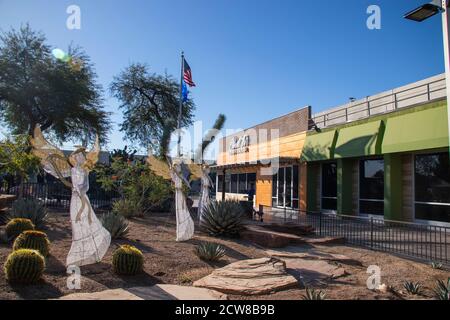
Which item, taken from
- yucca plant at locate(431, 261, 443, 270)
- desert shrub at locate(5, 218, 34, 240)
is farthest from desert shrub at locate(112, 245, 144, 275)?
yucca plant at locate(431, 261, 443, 270)

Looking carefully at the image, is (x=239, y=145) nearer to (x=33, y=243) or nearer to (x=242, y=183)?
(x=242, y=183)

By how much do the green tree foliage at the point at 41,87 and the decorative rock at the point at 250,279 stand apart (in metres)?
20.3

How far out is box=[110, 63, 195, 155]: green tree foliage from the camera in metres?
29.8

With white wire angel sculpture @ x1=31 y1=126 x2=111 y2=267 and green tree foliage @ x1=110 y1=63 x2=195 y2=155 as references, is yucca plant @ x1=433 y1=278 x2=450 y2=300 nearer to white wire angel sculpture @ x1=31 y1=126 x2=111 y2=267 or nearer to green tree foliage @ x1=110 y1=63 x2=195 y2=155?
white wire angel sculpture @ x1=31 y1=126 x2=111 y2=267

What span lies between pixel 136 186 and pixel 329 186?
1171 centimetres

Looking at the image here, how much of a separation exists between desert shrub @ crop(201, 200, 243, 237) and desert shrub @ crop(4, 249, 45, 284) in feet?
19.7

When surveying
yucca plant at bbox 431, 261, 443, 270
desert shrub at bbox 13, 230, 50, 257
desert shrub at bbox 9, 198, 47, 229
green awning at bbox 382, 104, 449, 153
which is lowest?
yucca plant at bbox 431, 261, 443, 270

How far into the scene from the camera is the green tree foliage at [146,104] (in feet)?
97.7

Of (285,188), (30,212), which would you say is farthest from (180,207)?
(285,188)

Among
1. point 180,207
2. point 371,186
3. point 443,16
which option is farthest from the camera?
point 371,186

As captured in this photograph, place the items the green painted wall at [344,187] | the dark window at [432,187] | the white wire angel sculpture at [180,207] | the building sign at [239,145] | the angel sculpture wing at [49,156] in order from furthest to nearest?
1. the building sign at [239,145]
2. the green painted wall at [344,187]
3. the dark window at [432,187]
4. the white wire angel sculpture at [180,207]
5. the angel sculpture wing at [49,156]

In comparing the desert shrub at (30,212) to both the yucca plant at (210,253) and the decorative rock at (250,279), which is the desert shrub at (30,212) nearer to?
the yucca plant at (210,253)

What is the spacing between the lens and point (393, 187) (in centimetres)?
1662

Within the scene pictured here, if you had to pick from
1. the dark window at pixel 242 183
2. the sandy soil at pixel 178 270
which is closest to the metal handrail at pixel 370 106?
the sandy soil at pixel 178 270
